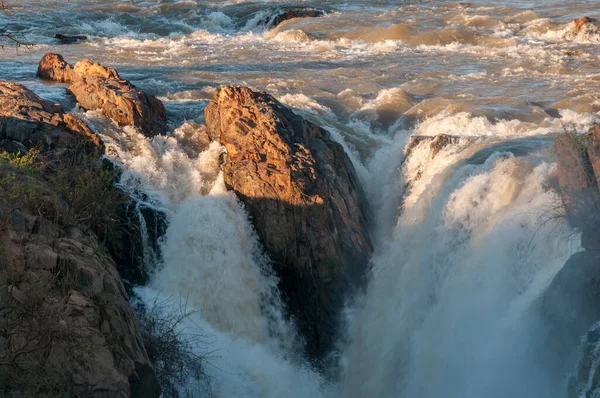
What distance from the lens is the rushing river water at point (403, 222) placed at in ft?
31.6

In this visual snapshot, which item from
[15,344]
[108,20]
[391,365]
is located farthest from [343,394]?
[108,20]

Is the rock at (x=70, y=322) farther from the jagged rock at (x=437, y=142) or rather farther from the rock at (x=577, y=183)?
the jagged rock at (x=437, y=142)

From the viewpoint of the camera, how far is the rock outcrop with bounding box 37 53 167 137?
1265cm

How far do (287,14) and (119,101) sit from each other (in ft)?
55.3

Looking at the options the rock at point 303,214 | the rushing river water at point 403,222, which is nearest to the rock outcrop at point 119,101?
the rushing river water at point 403,222

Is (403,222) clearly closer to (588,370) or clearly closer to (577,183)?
(577,183)

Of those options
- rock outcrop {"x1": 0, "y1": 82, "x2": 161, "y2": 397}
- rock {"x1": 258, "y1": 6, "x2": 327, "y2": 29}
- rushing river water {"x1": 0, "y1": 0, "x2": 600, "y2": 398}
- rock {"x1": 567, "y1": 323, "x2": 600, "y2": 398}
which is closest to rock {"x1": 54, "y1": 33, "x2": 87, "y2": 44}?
rushing river water {"x1": 0, "y1": 0, "x2": 600, "y2": 398}

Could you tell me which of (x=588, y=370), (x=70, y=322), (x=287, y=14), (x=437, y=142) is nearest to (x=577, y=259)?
(x=588, y=370)

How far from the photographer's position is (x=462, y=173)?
11.6 meters

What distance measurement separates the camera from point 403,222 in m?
11.9

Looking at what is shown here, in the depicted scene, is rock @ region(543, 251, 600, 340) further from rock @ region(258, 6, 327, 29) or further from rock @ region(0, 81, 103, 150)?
rock @ region(258, 6, 327, 29)

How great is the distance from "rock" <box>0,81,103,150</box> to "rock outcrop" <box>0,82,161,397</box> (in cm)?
222

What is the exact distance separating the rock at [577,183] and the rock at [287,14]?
19.4m

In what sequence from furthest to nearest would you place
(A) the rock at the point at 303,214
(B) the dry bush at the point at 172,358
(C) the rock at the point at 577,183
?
(A) the rock at the point at 303,214 < (C) the rock at the point at 577,183 < (B) the dry bush at the point at 172,358
